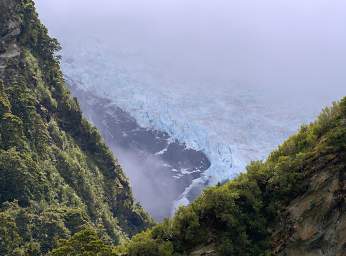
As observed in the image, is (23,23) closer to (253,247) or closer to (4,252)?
(4,252)

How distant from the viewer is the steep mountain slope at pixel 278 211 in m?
31.6

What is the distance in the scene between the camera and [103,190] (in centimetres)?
10600

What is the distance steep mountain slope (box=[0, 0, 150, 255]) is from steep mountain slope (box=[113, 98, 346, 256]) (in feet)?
112

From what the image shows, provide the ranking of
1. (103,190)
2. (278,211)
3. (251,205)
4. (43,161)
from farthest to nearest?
(103,190)
(43,161)
(251,205)
(278,211)

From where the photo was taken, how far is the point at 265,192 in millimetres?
35188

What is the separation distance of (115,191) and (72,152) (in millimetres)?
11997

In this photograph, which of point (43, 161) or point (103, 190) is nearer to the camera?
point (43, 161)

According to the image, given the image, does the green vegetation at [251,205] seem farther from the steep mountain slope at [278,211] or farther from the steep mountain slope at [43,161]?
the steep mountain slope at [43,161]

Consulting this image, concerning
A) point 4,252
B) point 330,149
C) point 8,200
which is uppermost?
point 8,200

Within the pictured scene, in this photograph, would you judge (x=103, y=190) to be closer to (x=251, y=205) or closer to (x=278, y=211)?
(x=251, y=205)

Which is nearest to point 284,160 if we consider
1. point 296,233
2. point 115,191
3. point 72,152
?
point 296,233

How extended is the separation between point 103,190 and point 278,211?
73918 mm

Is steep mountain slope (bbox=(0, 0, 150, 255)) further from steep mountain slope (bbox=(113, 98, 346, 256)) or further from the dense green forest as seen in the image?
steep mountain slope (bbox=(113, 98, 346, 256))

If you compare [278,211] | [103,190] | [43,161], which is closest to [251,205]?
[278,211]
